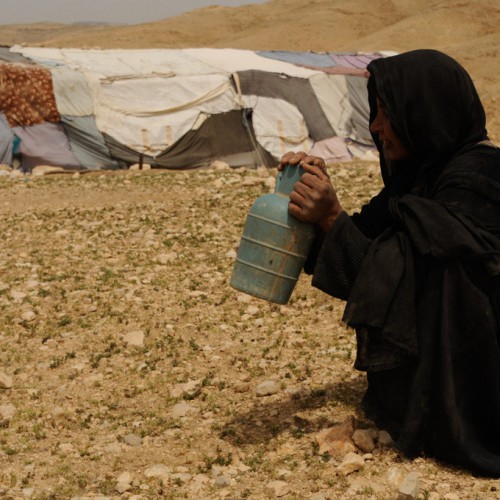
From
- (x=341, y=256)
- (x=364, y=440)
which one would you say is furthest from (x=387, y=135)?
(x=364, y=440)

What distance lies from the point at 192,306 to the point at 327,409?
73.5 inches

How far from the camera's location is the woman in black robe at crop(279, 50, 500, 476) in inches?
116

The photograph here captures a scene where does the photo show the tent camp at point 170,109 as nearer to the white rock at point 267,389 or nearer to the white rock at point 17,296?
the white rock at point 17,296

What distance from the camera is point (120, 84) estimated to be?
1527cm

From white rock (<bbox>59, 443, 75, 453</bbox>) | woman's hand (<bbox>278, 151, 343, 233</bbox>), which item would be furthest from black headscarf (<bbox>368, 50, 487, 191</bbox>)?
white rock (<bbox>59, 443, 75, 453</bbox>)

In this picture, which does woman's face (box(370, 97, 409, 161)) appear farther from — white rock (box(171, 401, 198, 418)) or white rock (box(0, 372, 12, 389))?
white rock (box(0, 372, 12, 389))

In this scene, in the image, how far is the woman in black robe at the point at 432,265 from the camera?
A: 2.95m

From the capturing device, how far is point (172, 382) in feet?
13.9

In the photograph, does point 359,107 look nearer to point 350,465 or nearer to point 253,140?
point 253,140

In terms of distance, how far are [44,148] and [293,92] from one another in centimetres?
497

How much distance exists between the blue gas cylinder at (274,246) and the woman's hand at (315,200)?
64 millimetres

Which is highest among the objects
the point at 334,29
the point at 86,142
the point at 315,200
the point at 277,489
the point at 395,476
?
the point at 334,29

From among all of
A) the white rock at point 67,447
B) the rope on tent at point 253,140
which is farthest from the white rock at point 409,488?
the rope on tent at point 253,140

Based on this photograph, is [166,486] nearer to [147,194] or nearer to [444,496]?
[444,496]
